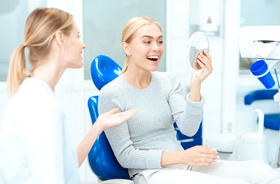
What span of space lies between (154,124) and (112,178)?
0.96 feet

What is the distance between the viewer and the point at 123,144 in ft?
5.10

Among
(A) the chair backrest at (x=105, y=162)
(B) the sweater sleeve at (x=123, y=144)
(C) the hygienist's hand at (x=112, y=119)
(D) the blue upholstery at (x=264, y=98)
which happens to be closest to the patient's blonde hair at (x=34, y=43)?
(C) the hygienist's hand at (x=112, y=119)

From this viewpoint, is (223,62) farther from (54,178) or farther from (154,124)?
(54,178)

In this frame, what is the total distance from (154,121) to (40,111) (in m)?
0.64

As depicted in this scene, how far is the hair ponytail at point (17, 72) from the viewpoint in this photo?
1.18 metres

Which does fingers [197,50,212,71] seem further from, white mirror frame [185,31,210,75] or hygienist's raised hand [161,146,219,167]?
hygienist's raised hand [161,146,219,167]

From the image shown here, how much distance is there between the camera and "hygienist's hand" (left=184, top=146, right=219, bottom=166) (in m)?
1.46

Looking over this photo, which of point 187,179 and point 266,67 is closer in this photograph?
point 187,179

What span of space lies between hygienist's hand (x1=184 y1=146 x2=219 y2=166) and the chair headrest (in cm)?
55

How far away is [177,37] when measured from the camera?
109 inches

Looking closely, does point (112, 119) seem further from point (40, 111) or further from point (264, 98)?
point (264, 98)

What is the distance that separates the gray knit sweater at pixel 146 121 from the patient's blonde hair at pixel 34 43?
0.44m

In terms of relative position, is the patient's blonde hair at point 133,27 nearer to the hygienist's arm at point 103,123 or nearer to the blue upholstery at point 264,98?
the hygienist's arm at point 103,123

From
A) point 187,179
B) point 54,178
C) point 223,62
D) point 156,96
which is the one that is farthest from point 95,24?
point 54,178
